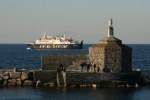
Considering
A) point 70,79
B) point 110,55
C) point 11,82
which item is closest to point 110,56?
point 110,55

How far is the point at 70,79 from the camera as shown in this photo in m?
75.7

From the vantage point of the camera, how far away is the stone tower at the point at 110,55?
76812mm

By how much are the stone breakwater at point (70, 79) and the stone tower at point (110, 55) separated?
1.10m

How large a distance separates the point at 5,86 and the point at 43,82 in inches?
160

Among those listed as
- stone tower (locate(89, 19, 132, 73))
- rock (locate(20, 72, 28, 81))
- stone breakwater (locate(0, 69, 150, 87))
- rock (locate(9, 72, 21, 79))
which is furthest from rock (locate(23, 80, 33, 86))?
stone tower (locate(89, 19, 132, 73))

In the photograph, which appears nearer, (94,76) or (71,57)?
(94,76)

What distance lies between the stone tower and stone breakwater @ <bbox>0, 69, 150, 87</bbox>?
43.5 inches

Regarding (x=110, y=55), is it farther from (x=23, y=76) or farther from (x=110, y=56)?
(x=23, y=76)

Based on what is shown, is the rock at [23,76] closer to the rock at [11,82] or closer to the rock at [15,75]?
the rock at [15,75]

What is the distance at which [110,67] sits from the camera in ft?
252

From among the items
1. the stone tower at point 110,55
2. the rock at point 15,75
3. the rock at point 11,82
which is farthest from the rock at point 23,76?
the stone tower at point 110,55

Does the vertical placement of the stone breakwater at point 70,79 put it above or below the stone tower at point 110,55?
below

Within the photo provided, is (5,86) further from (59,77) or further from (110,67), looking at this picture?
(110,67)

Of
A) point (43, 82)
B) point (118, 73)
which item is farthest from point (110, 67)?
point (43, 82)
